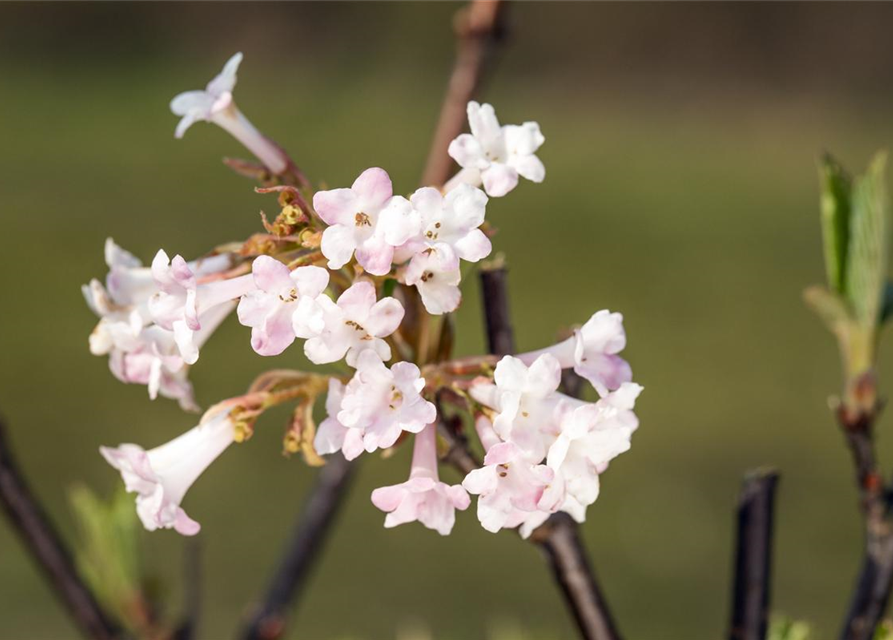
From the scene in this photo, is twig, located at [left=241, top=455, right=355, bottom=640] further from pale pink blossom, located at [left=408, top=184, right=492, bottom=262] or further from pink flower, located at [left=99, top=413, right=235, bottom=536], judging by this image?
pale pink blossom, located at [left=408, top=184, right=492, bottom=262]

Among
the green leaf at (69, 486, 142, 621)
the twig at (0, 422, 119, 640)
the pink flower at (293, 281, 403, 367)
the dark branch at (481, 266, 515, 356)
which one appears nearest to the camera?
the pink flower at (293, 281, 403, 367)

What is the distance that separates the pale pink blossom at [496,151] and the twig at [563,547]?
2.9 inches

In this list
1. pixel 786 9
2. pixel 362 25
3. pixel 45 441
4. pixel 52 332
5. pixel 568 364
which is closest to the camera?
pixel 568 364

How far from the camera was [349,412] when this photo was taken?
1.73 ft

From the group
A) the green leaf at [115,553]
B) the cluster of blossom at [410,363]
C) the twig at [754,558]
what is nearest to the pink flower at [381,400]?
the cluster of blossom at [410,363]

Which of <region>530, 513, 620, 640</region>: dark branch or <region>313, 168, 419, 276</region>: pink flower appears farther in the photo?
<region>530, 513, 620, 640</region>: dark branch

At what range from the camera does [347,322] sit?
519 millimetres

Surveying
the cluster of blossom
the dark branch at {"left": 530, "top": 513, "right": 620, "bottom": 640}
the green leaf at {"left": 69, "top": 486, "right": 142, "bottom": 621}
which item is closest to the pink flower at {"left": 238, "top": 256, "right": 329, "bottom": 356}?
the cluster of blossom

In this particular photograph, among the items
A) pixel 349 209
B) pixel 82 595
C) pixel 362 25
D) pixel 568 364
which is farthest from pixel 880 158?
pixel 362 25

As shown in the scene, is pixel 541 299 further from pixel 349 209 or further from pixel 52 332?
pixel 349 209

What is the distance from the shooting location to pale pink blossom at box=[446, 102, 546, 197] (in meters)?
0.58

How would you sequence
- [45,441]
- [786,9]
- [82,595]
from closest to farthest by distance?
[82,595] < [45,441] < [786,9]

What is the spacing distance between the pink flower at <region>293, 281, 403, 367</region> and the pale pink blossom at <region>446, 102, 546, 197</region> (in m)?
0.10

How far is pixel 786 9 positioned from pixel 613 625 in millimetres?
6367
